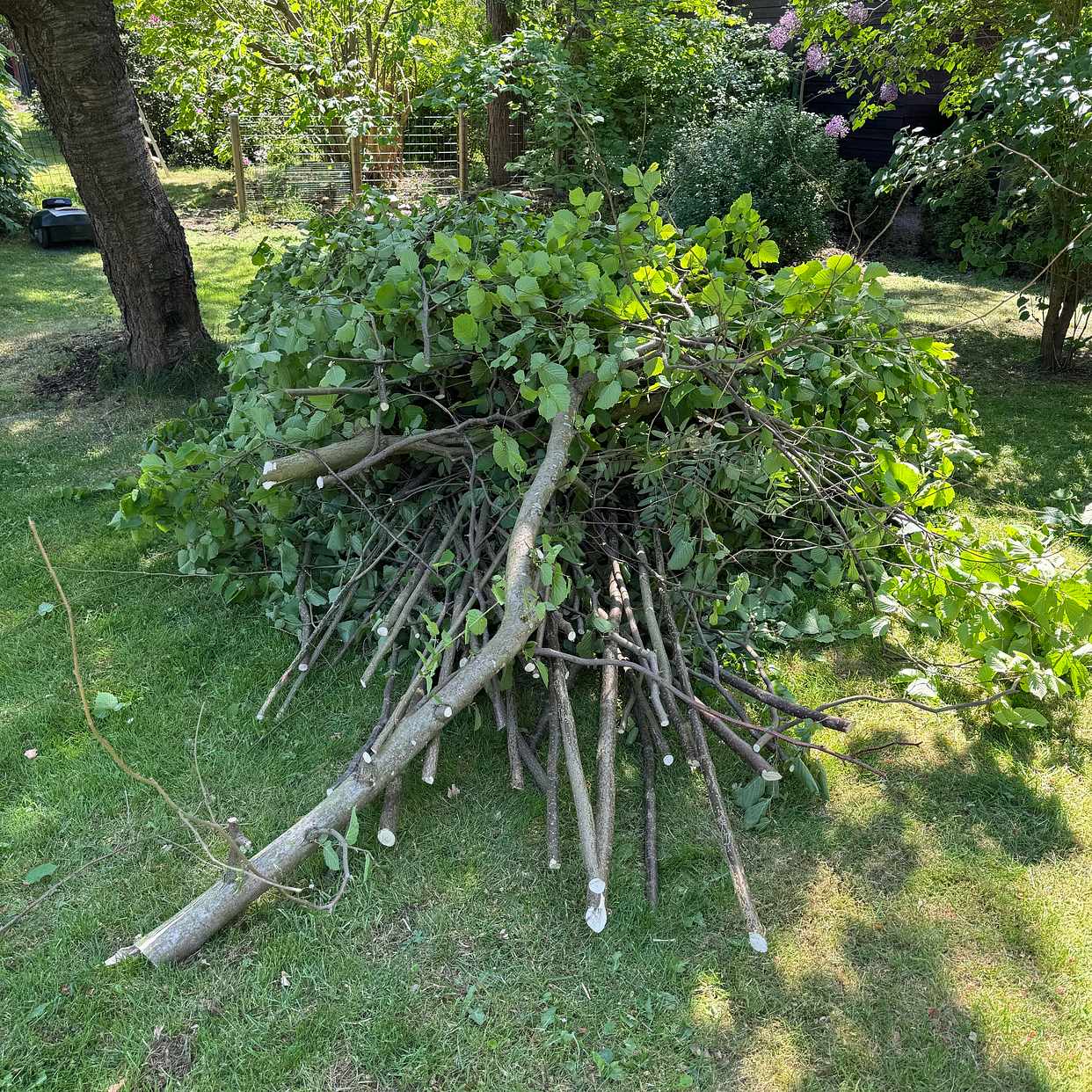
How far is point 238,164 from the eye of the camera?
11.4 metres

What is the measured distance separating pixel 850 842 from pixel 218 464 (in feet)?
8.18

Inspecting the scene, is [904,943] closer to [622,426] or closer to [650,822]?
[650,822]

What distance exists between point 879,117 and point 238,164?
28.3ft

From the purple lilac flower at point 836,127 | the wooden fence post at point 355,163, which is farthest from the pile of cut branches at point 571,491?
the wooden fence post at point 355,163

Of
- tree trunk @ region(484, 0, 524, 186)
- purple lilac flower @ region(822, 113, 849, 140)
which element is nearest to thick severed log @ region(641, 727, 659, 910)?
tree trunk @ region(484, 0, 524, 186)

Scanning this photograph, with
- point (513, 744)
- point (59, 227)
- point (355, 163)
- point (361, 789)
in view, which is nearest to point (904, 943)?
point (513, 744)

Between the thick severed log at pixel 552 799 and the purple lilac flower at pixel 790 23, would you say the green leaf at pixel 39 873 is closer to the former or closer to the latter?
the thick severed log at pixel 552 799

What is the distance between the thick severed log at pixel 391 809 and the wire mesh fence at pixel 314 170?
35.0 feet

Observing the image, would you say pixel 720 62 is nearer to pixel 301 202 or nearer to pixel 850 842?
pixel 301 202

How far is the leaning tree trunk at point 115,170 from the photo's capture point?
4.65 meters

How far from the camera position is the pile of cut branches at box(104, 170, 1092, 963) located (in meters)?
2.51

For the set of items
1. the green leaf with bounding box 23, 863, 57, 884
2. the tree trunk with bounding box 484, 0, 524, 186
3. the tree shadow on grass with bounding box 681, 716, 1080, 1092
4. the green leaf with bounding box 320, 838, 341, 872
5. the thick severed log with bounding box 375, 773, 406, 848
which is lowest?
the green leaf with bounding box 23, 863, 57, 884

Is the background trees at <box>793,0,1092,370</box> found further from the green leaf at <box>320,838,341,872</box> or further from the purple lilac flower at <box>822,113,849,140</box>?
the green leaf at <box>320,838,341,872</box>

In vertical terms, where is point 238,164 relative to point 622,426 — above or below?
above
